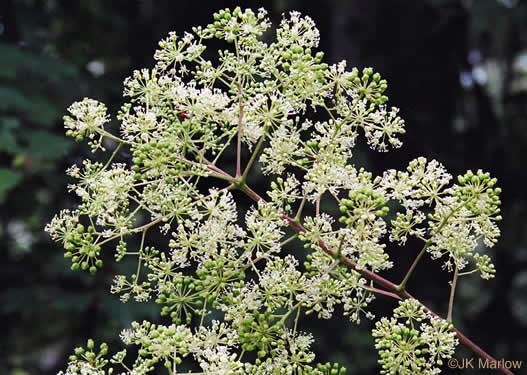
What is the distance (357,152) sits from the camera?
371cm

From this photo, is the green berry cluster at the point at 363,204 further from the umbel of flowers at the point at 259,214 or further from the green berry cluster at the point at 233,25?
the green berry cluster at the point at 233,25

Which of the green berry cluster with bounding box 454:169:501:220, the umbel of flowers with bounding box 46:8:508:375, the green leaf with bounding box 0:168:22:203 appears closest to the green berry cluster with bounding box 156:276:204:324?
the umbel of flowers with bounding box 46:8:508:375

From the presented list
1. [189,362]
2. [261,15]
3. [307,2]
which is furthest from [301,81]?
[307,2]

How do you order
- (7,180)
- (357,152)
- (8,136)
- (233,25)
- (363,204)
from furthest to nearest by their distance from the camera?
(357,152) → (8,136) → (7,180) → (233,25) → (363,204)

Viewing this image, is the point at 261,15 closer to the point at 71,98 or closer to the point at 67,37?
the point at 71,98

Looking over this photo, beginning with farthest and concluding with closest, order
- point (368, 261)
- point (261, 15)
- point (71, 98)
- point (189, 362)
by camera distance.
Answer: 1. point (71, 98)
2. point (189, 362)
3. point (261, 15)
4. point (368, 261)

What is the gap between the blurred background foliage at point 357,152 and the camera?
3293 mm

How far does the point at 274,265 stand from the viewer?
1.44 m

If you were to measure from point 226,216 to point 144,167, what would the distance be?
8.8 inches

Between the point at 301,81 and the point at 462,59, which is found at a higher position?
the point at 462,59

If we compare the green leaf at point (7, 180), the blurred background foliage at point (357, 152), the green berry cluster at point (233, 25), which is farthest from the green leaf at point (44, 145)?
the green berry cluster at point (233, 25)

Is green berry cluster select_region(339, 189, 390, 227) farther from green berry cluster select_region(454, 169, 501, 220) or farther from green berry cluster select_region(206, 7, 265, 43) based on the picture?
green berry cluster select_region(206, 7, 265, 43)

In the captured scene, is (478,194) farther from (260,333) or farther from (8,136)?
(8,136)

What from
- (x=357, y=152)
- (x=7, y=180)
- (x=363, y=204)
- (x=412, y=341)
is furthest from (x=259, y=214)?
(x=357, y=152)
